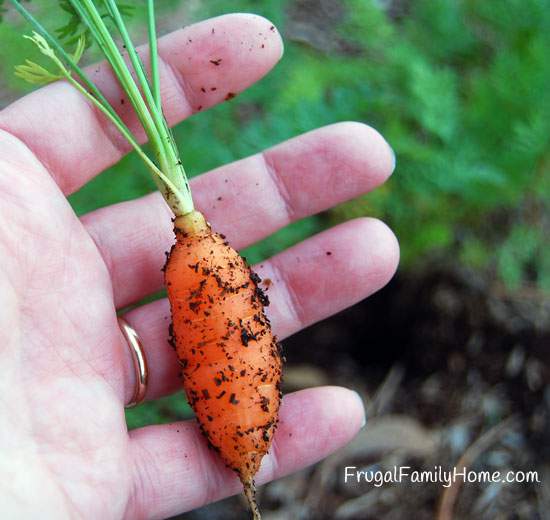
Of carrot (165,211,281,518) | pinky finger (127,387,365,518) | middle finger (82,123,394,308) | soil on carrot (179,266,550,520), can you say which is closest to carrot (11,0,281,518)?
carrot (165,211,281,518)

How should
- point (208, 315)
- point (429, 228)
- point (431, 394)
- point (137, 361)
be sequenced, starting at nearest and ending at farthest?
point (208, 315) → point (137, 361) → point (429, 228) → point (431, 394)

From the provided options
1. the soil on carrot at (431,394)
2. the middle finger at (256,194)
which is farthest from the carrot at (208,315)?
the soil on carrot at (431,394)

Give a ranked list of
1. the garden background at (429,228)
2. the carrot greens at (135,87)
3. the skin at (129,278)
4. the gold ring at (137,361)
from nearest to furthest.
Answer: the skin at (129,278) → the carrot greens at (135,87) → the gold ring at (137,361) → the garden background at (429,228)

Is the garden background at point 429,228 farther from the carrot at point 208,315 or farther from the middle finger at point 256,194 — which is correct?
the carrot at point 208,315

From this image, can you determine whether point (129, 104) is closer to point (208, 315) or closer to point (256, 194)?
point (256, 194)

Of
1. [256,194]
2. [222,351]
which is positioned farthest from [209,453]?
[256,194]

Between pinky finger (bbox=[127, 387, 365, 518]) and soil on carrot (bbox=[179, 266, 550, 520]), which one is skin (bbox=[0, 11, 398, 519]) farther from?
soil on carrot (bbox=[179, 266, 550, 520])

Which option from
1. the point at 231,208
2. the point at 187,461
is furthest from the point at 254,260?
the point at 187,461
